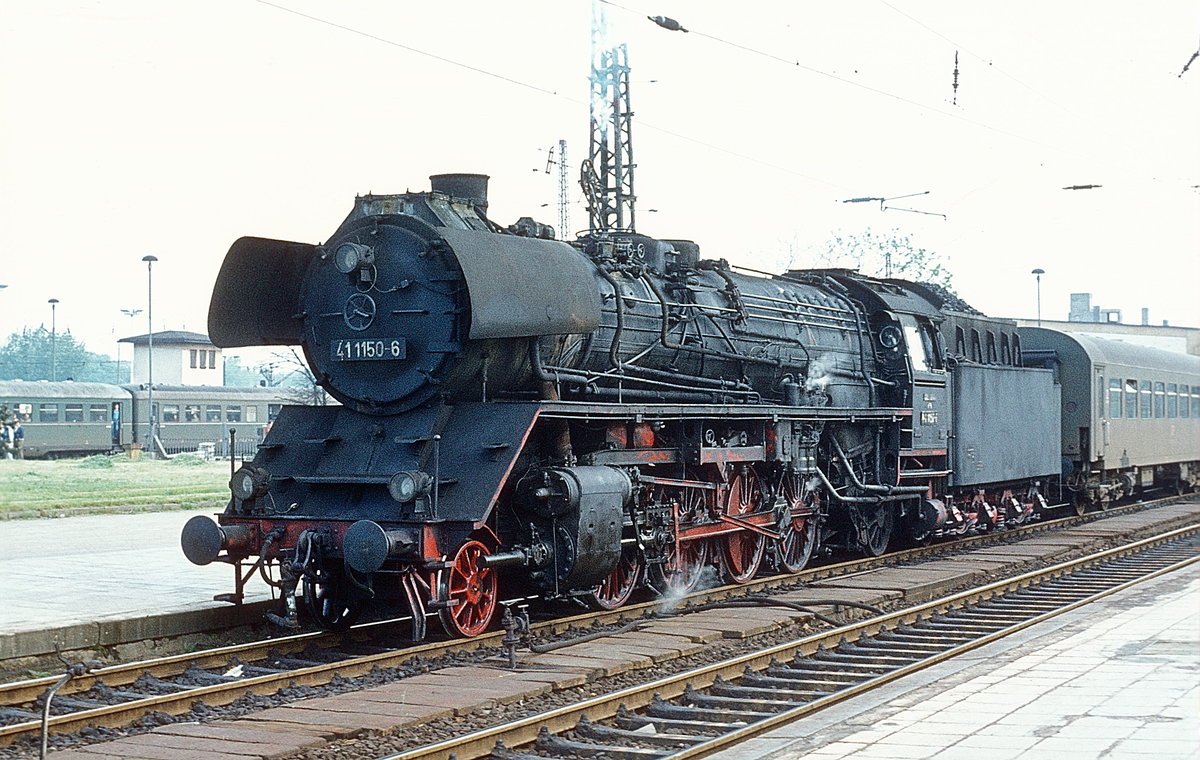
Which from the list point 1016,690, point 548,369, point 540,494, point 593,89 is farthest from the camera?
point 593,89

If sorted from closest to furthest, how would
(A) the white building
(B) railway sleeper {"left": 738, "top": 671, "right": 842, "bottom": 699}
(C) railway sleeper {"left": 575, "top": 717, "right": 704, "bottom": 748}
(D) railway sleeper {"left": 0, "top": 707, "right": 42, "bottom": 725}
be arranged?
(C) railway sleeper {"left": 575, "top": 717, "right": 704, "bottom": 748}
(D) railway sleeper {"left": 0, "top": 707, "right": 42, "bottom": 725}
(B) railway sleeper {"left": 738, "top": 671, "right": 842, "bottom": 699}
(A) the white building

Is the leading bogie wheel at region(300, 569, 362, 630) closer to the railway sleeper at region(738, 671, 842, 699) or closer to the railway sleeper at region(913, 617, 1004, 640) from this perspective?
the railway sleeper at region(738, 671, 842, 699)

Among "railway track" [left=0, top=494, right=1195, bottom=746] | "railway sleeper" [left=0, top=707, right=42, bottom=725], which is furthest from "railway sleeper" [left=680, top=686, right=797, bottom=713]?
"railway sleeper" [left=0, top=707, right=42, bottom=725]

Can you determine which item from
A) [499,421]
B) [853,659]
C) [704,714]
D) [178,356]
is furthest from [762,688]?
[178,356]

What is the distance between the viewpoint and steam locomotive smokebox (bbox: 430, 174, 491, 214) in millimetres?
10766

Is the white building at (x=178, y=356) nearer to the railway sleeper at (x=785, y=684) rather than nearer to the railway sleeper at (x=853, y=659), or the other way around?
the railway sleeper at (x=853, y=659)

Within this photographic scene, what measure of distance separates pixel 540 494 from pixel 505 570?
2.85 ft

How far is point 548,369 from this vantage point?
10453mm

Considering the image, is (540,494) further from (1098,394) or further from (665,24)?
(1098,394)

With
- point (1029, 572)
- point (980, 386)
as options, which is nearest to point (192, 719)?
point (1029, 572)

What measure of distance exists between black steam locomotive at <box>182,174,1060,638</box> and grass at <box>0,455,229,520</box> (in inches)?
444

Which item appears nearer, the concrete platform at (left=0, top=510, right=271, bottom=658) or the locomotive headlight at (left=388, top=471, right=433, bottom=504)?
the locomotive headlight at (left=388, top=471, right=433, bottom=504)

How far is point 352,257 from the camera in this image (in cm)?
1011

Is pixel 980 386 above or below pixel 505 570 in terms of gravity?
above
